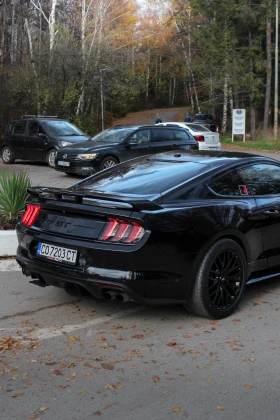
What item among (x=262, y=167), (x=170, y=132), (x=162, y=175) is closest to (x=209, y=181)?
(x=162, y=175)

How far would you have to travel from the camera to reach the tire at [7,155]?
19934 millimetres

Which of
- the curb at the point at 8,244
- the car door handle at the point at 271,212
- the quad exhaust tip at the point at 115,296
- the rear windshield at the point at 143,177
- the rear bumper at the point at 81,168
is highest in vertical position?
the rear windshield at the point at 143,177

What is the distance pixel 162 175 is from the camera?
5.54 meters

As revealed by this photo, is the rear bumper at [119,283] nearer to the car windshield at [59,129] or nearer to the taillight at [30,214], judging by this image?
the taillight at [30,214]

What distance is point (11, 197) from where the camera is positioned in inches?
324

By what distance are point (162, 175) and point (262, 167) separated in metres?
1.23

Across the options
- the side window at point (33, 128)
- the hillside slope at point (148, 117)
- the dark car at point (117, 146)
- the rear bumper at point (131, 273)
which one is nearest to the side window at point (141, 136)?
the dark car at point (117, 146)

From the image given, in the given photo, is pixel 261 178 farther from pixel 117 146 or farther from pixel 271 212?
pixel 117 146

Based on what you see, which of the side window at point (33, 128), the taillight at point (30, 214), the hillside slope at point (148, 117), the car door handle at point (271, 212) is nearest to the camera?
the taillight at point (30, 214)

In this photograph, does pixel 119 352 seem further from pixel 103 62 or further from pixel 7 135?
pixel 103 62

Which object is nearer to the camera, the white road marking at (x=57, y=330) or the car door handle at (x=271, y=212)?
the white road marking at (x=57, y=330)

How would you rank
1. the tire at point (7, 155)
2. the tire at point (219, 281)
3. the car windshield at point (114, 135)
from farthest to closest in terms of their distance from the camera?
the tire at point (7, 155), the car windshield at point (114, 135), the tire at point (219, 281)

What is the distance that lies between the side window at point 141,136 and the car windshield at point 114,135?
241 mm

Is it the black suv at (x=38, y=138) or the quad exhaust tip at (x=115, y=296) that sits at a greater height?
the black suv at (x=38, y=138)
